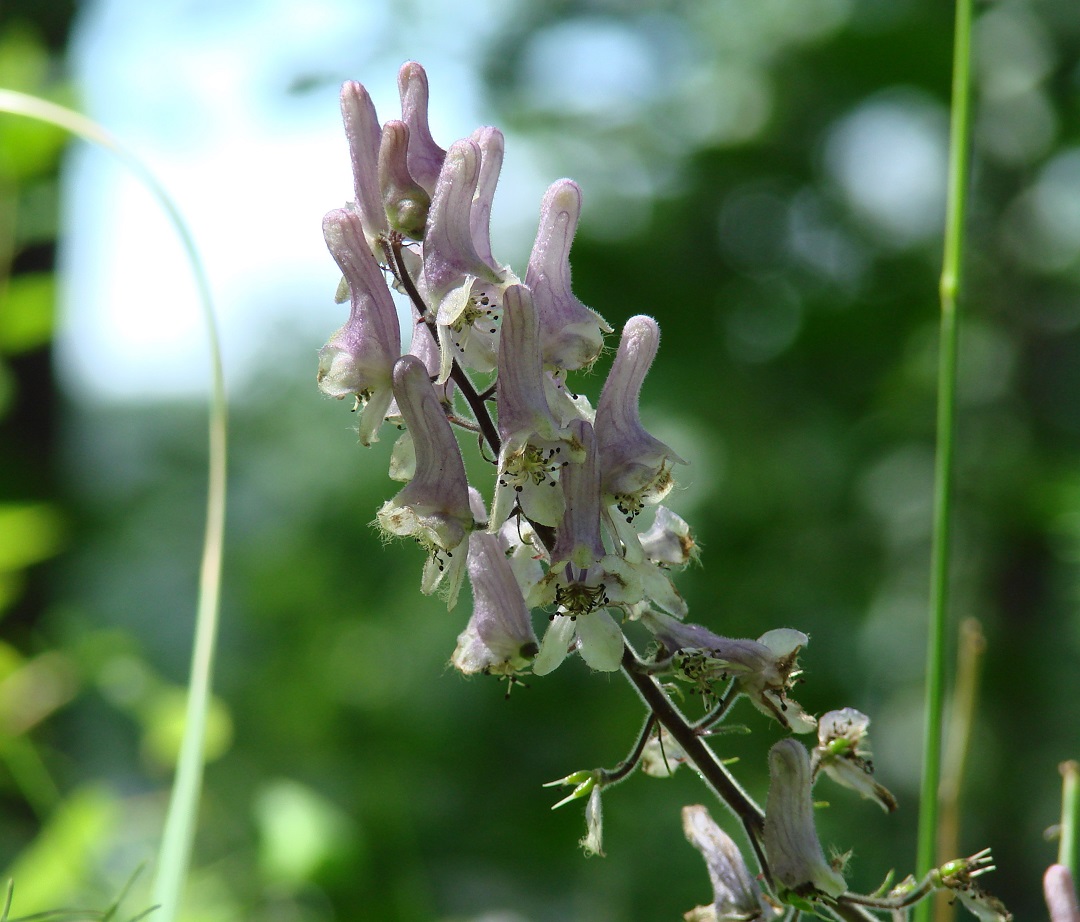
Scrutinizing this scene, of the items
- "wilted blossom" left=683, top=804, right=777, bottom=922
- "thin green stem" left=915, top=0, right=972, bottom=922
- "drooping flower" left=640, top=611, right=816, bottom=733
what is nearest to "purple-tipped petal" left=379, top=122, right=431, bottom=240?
"drooping flower" left=640, top=611, right=816, bottom=733

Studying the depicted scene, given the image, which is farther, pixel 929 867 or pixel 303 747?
pixel 303 747

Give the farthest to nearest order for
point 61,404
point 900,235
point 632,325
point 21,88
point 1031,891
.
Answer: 1. point 1031,891
2. point 900,235
3. point 61,404
4. point 21,88
5. point 632,325

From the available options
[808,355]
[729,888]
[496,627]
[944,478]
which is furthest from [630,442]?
[808,355]

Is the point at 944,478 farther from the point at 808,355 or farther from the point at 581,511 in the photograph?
the point at 808,355

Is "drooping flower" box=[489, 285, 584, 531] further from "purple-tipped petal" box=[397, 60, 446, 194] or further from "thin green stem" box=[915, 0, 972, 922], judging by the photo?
"thin green stem" box=[915, 0, 972, 922]

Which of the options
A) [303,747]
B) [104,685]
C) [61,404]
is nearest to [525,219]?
[61,404]

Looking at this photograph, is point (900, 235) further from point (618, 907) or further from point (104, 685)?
point (104, 685)

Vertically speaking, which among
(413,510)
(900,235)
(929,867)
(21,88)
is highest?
(900,235)
